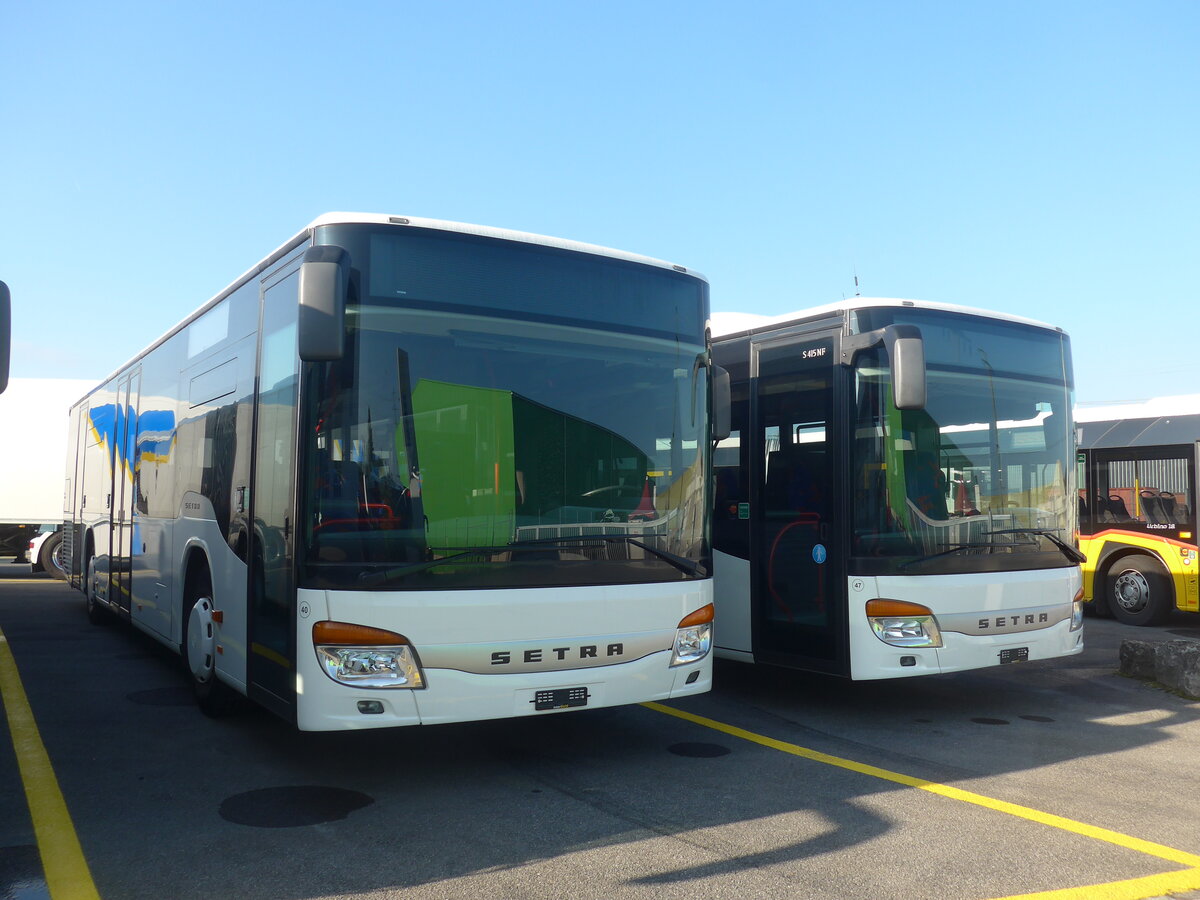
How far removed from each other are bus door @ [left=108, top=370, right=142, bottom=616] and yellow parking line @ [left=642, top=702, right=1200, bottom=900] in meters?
6.08

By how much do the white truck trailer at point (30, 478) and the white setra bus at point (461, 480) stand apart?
17520 mm

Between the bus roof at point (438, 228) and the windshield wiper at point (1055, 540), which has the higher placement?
the bus roof at point (438, 228)

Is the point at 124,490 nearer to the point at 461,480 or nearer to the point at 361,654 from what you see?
the point at 361,654

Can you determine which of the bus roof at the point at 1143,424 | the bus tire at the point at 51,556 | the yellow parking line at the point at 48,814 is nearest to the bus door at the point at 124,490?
the yellow parking line at the point at 48,814

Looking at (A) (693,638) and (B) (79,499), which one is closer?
(A) (693,638)

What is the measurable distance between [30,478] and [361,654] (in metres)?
19.8

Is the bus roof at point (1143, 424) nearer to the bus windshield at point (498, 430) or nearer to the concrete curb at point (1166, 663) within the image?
the concrete curb at point (1166, 663)

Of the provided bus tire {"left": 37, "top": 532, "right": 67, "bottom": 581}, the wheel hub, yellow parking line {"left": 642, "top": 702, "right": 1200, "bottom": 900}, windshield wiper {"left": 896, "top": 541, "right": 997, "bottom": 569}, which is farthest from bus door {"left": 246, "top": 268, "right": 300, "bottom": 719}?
bus tire {"left": 37, "top": 532, "right": 67, "bottom": 581}

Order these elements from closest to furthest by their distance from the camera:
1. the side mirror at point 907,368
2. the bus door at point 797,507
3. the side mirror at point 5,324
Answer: the side mirror at point 5,324 < the side mirror at point 907,368 < the bus door at point 797,507

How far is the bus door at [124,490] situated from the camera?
394 inches

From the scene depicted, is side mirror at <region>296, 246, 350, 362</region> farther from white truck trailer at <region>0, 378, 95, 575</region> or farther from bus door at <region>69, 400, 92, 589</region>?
white truck trailer at <region>0, 378, 95, 575</region>

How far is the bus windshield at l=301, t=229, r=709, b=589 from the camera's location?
516 cm

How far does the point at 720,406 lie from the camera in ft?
21.6

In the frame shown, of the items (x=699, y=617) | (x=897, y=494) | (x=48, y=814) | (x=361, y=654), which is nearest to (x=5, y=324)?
(x=361, y=654)
